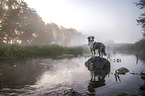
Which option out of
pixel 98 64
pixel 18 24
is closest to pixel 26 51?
pixel 98 64

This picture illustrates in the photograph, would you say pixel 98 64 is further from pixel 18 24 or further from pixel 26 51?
pixel 18 24

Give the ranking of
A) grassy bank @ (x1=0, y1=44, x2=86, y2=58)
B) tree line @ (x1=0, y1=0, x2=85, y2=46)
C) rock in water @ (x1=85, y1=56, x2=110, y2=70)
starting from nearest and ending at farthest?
rock in water @ (x1=85, y1=56, x2=110, y2=70) < grassy bank @ (x1=0, y1=44, x2=86, y2=58) < tree line @ (x1=0, y1=0, x2=85, y2=46)

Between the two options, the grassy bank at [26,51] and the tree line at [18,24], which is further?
the tree line at [18,24]

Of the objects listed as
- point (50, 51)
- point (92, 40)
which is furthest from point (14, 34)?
point (92, 40)

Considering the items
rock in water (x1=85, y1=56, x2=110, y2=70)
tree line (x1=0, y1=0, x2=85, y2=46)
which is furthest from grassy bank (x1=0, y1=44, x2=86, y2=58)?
tree line (x1=0, y1=0, x2=85, y2=46)

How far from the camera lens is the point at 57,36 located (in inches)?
3625

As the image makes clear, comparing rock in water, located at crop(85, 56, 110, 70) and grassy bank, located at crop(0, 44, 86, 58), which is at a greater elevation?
grassy bank, located at crop(0, 44, 86, 58)

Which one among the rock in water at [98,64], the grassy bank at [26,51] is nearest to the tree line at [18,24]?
the grassy bank at [26,51]

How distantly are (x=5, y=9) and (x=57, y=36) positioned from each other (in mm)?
50010

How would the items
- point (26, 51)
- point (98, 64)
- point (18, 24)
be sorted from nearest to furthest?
point (98, 64), point (26, 51), point (18, 24)

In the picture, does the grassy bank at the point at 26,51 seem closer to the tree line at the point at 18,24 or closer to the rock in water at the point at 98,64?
the rock in water at the point at 98,64

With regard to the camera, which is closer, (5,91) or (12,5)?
(5,91)

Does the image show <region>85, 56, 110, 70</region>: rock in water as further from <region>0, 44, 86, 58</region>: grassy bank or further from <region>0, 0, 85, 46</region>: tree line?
<region>0, 0, 85, 46</region>: tree line

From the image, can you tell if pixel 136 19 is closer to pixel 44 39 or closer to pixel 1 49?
pixel 1 49
